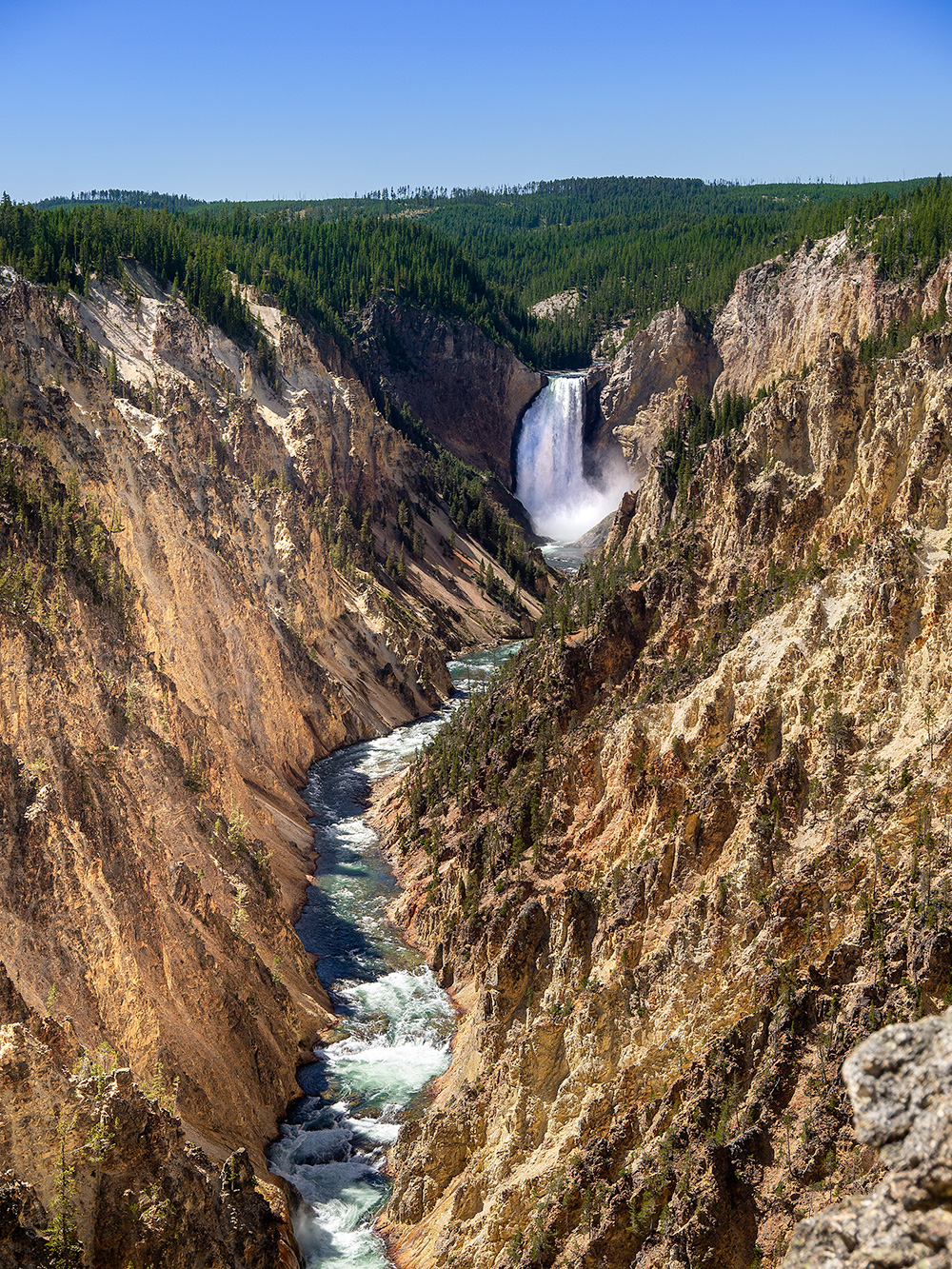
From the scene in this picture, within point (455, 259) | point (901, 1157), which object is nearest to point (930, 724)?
point (901, 1157)

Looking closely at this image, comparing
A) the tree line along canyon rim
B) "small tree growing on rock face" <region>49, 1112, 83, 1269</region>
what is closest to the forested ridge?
the tree line along canyon rim

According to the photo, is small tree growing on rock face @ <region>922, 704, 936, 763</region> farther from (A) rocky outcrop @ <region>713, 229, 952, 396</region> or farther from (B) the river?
(A) rocky outcrop @ <region>713, 229, 952, 396</region>

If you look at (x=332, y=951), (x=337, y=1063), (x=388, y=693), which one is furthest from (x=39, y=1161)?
(x=388, y=693)

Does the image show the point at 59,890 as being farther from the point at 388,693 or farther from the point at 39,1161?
the point at 388,693

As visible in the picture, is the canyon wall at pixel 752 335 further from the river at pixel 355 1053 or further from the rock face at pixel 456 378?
the river at pixel 355 1053

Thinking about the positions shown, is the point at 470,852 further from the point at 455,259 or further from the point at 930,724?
the point at 455,259

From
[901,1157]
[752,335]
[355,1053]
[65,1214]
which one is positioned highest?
[752,335]
